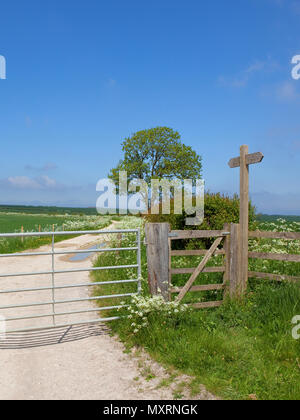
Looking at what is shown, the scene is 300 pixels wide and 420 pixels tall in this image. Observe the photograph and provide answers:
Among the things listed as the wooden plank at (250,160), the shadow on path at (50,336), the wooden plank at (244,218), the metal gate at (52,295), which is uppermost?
the wooden plank at (250,160)

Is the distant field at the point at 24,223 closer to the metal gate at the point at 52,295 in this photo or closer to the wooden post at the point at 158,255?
the metal gate at the point at 52,295

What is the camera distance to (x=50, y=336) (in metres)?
6.07

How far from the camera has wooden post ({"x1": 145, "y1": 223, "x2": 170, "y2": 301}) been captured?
6.43 m

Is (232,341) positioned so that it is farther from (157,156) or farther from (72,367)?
(157,156)

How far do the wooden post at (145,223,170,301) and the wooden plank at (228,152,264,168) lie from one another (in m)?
2.34

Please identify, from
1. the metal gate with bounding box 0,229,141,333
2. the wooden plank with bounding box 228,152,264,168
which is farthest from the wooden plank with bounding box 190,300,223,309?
the wooden plank with bounding box 228,152,264,168

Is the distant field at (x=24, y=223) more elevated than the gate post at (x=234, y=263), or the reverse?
the gate post at (x=234, y=263)

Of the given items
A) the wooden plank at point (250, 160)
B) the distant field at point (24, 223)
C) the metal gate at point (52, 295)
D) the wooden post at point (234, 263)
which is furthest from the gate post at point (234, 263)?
the distant field at point (24, 223)

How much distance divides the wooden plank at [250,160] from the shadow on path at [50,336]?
14.8 ft

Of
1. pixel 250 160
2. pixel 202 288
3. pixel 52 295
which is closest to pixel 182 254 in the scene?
pixel 202 288

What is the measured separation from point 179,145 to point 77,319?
3761cm

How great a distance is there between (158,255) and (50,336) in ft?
8.25

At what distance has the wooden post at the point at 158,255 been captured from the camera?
6.43 meters

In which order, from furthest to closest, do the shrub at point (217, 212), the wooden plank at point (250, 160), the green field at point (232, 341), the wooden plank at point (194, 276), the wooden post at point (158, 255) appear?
the shrub at point (217, 212) → the wooden plank at point (250, 160) → the wooden plank at point (194, 276) → the wooden post at point (158, 255) → the green field at point (232, 341)
